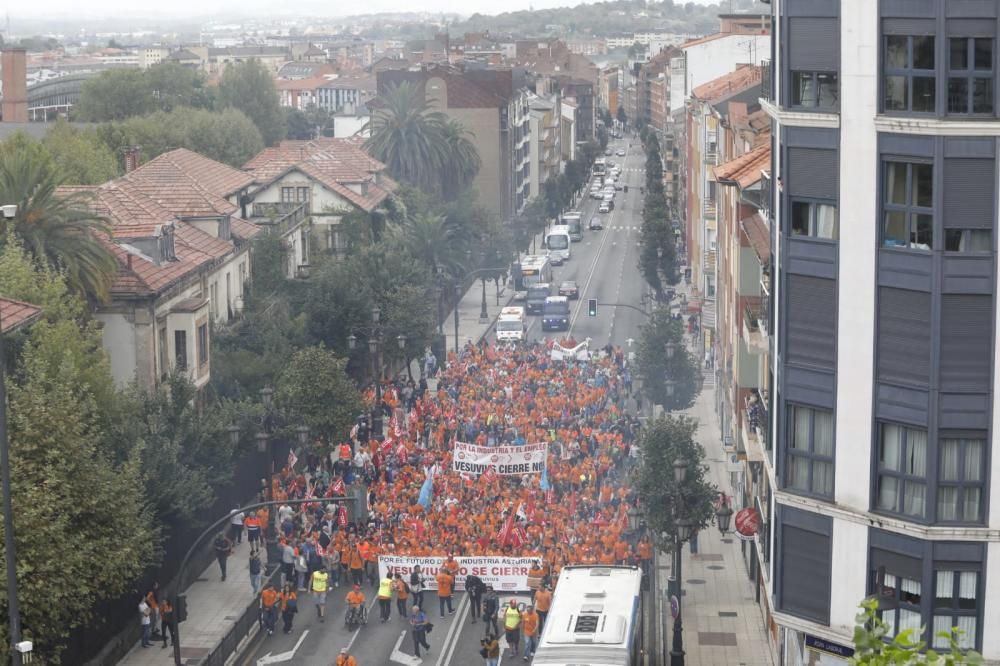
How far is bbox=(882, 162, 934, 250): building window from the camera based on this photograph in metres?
26.6

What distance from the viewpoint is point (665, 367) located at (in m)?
66.4

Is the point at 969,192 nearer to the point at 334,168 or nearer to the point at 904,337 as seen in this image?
the point at 904,337

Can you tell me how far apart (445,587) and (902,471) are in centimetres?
1724

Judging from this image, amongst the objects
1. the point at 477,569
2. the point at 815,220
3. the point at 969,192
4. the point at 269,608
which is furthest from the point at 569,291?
the point at 969,192

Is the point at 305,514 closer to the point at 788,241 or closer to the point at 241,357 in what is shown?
the point at 241,357

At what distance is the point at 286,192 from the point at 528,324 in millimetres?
16877

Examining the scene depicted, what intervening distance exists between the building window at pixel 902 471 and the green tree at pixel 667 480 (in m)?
14.9

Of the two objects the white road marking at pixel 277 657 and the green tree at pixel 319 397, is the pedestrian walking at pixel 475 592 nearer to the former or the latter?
the white road marking at pixel 277 657

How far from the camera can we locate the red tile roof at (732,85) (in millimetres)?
76688

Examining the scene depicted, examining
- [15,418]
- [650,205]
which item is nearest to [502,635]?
[15,418]

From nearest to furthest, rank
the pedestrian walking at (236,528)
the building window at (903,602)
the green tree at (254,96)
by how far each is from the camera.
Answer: the building window at (903,602) < the pedestrian walking at (236,528) < the green tree at (254,96)

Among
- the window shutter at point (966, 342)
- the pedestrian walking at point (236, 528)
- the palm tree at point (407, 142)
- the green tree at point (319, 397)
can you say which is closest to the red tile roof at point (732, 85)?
the palm tree at point (407, 142)

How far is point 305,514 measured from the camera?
50125 millimetres

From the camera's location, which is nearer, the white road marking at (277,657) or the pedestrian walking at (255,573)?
the white road marking at (277,657)
